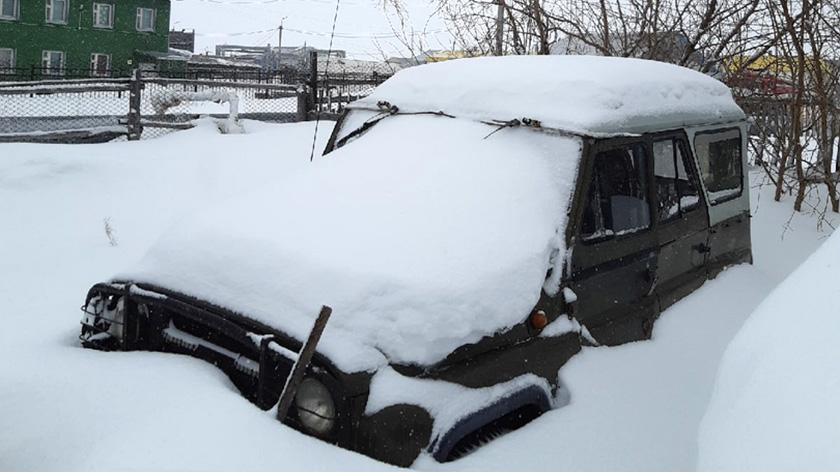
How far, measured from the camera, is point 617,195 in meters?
3.97

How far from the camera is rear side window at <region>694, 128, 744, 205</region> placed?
4914 millimetres

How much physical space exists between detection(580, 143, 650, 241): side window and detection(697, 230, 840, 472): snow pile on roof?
54.9 inches

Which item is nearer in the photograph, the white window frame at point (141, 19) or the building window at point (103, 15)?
the building window at point (103, 15)

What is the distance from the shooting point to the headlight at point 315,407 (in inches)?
113

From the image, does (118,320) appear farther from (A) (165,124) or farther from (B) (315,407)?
(A) (165,124)

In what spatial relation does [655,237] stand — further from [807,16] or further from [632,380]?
[807,16]

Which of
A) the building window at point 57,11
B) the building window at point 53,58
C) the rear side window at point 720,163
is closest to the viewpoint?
the rear side window at point 720,163

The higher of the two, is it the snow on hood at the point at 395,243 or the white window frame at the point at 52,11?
the white window frame at the point at 52,11

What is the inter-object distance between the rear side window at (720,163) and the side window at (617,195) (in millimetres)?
848

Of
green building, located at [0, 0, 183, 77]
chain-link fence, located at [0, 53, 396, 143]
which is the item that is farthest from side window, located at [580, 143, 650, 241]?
green building, located at [0, 0, 183, 77]

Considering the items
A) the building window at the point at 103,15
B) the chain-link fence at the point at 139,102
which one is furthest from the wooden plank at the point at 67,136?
the building window at the point at 103,15

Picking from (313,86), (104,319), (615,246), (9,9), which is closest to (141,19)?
(9,9)

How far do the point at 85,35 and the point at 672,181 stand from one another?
4141cm

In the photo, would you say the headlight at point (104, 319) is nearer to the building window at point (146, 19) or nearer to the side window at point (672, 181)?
the side window at point (672, 181)
